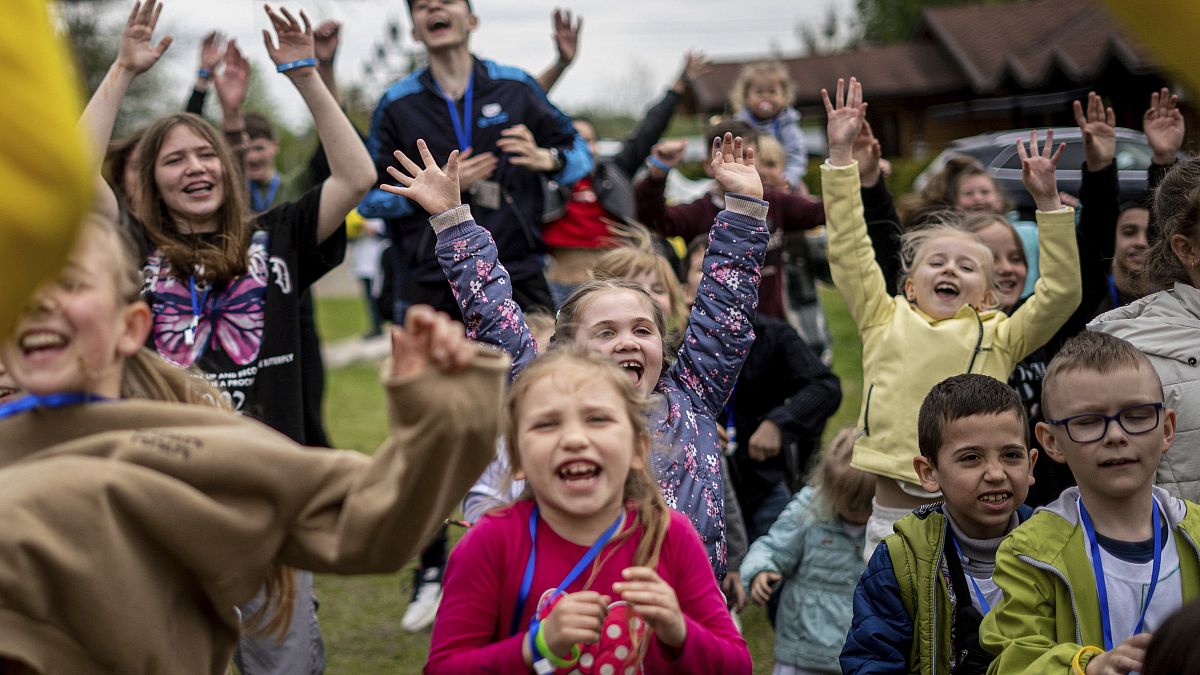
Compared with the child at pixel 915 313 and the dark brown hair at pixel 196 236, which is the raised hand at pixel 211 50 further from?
the child at pixel 915 313

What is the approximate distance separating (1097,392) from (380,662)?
320 cm

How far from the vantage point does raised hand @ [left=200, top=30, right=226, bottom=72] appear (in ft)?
19.1

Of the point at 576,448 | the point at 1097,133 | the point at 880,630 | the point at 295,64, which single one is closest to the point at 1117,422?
the point at 880,630

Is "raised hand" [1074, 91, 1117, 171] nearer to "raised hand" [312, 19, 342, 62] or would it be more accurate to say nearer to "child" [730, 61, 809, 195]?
"raised hand" [312, 19, 342, 62]

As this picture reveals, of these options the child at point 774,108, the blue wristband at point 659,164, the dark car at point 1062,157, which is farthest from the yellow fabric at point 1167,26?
the dark car at point 1062,157

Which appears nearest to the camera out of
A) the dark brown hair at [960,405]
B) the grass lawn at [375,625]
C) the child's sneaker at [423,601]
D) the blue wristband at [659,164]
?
the dark brown hair at [960,405]

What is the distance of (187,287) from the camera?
3.99 metres

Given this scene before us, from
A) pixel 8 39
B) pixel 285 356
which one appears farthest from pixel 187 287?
pixel 8 39

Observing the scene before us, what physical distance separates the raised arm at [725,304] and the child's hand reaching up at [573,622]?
1.27 metres

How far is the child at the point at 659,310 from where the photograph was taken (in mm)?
3234

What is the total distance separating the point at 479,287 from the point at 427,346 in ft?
4.73

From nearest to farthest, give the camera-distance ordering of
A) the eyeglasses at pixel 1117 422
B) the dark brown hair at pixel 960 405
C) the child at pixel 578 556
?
the child at pixel 578 556 < the eyeglasses at pixel 1117 422 < the dark brown hair at pixel 960 405

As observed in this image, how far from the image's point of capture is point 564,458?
7.64ft

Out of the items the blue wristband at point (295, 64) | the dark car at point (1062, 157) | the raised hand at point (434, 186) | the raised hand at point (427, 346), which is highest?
the dark car at point (1062, 157)
